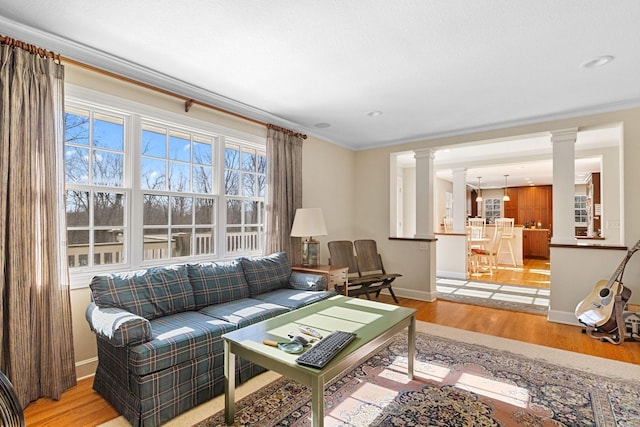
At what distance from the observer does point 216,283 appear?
292cm

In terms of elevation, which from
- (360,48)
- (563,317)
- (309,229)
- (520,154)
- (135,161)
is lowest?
(563,317)

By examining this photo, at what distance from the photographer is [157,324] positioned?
230 centimetres

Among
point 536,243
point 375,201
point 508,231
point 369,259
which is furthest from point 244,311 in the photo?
point 536,243

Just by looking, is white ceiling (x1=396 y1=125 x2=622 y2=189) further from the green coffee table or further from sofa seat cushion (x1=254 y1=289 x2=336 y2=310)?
the green coffee table

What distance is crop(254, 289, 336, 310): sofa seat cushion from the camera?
2.96 meters

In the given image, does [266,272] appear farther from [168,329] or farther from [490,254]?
[490,254]

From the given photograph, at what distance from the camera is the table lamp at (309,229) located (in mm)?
3900

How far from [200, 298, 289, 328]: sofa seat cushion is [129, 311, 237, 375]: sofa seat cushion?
0.07m

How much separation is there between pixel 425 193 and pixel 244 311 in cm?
346

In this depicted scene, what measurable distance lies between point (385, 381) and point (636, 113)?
3.87 m

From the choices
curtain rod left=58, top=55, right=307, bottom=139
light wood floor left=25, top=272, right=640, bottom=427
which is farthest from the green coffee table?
curtain rod left=58, top=55, right=307, bottom=139

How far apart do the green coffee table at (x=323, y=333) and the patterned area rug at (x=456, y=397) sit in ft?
0.72

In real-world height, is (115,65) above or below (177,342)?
above

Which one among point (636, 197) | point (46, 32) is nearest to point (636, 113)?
point (636, 197)
